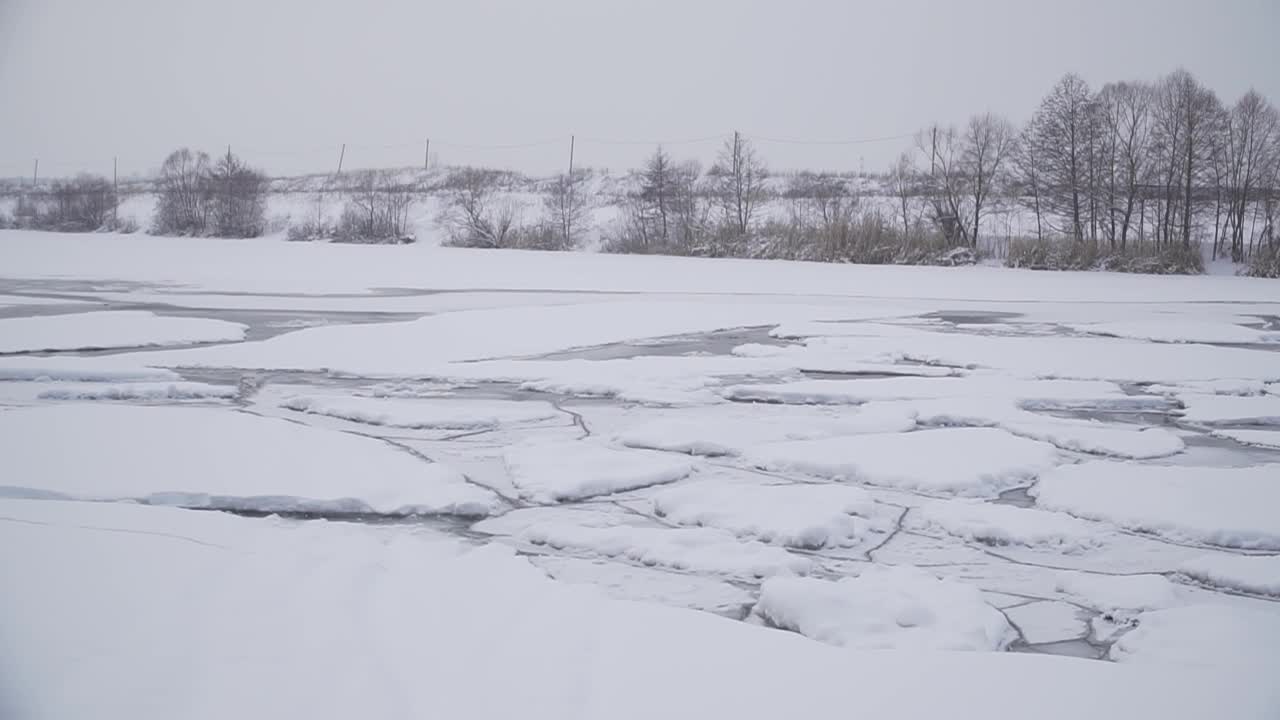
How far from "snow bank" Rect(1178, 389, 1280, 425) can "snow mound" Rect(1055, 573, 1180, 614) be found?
7.32 ft

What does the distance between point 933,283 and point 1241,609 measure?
36.6 feet

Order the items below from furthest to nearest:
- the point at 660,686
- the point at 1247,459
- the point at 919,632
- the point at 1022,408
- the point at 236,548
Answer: the point at 1022,408 → the point at 1247,459 → the point at 236,548 → the point at 919,632 → the point at 660,686

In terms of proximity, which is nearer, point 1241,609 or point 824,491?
point 1241,609

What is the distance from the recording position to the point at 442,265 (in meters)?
14.1

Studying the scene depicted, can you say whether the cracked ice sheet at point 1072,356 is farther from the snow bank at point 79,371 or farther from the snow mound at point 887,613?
the snow bank at point 79,371

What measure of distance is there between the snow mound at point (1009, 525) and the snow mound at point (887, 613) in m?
0.38

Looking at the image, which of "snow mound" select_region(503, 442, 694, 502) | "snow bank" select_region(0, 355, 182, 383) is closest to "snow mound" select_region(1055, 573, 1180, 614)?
"snow mound" select_region(503, 442, 694, 502)

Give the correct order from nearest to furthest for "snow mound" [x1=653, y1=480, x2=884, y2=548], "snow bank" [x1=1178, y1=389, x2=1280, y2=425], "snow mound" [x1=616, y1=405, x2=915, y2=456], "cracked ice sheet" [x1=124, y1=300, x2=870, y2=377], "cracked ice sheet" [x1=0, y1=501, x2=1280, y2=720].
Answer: "cracked ice sheet" [x1=0, y1=501, x2=1280, y2=720] < "snow mound" [x1=653, y1=480, x2=884, y2=548] < "snow mound" [x1=616, y1=405, x2=915, y2=456] < "snow bank" [x1=1178, y1=389, x2=1280, y2=425] < "cracked ice sheet" [x1=124, y1=300, x2=870, y2=377]

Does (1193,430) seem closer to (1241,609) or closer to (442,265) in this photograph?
(1241,609)

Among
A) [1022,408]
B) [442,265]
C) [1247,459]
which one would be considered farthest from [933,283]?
[1247,459]

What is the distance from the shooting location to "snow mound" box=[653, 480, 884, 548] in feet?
6.75

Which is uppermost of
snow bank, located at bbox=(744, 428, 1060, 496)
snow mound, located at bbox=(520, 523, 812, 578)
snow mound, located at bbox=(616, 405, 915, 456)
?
snow mound, located at bbox=(616, 405, 915, 456)

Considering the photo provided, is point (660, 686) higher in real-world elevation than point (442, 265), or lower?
lower

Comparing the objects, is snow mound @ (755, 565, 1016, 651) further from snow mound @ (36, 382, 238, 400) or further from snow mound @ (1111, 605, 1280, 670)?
snow mound @ (36, 382, 238, 400)
